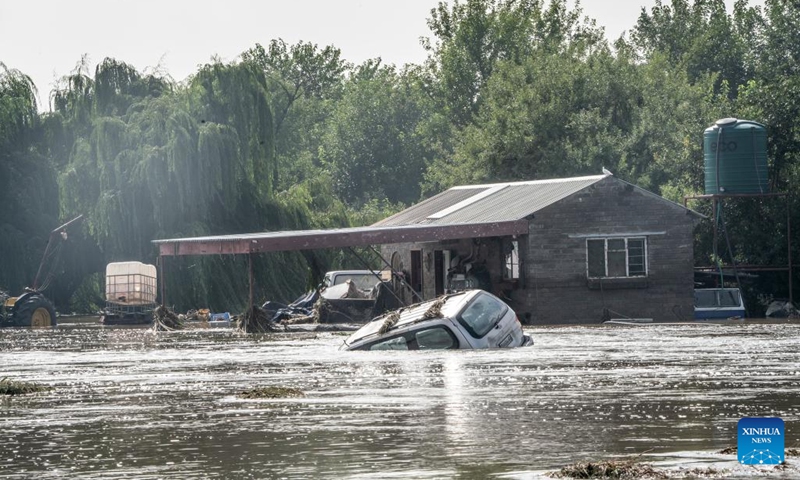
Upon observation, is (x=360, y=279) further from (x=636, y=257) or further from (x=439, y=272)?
(x=636, y=257)

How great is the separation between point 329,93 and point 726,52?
137ft

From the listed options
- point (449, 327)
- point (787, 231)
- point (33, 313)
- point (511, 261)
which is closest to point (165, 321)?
point (33, 313)

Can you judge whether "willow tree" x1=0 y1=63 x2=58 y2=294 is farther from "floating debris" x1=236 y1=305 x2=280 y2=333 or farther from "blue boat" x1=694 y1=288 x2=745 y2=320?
"blue boat" x1=694 y1=288 x2=745 y2=320

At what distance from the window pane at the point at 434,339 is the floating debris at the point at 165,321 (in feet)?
54.4

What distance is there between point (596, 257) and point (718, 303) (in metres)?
4.38

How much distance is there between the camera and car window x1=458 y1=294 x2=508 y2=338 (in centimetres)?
3133

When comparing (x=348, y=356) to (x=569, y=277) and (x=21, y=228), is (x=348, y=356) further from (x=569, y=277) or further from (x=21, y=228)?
(x=21, y=228)

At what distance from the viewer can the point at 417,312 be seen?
105ft

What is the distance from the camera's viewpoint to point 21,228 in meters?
59.2

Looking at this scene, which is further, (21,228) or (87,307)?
(87,307)

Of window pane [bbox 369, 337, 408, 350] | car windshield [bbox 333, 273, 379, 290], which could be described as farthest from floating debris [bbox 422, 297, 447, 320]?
car windshield [bbox 333, 273, 379, 290]

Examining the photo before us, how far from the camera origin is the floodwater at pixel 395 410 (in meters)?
15.1

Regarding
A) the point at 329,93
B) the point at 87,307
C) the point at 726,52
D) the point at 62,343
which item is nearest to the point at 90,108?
the point at 87,307

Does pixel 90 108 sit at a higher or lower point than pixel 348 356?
higher
